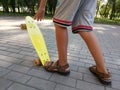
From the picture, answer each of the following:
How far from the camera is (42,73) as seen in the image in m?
1.76

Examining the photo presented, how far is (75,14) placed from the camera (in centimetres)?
163

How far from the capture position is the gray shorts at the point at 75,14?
60.4 inches

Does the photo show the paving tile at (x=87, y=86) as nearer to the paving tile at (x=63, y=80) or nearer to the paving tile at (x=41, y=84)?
the paving tile at (x=63, y=80)

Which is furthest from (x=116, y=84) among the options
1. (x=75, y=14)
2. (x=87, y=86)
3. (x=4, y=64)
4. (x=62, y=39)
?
(x=4, y=64)

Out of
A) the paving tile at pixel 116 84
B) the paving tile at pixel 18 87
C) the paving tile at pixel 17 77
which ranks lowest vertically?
the paving tile at pixel 116 84

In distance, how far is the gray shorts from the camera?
1.53 m

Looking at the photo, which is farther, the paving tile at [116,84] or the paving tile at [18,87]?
the paving tile at [116,84]

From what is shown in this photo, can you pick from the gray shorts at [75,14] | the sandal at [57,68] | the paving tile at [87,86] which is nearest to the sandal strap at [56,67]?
the sandal at [57,68]

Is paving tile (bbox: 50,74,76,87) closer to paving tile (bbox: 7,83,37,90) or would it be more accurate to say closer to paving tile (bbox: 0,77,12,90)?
paving tile (bbox: 7,83,37,90)

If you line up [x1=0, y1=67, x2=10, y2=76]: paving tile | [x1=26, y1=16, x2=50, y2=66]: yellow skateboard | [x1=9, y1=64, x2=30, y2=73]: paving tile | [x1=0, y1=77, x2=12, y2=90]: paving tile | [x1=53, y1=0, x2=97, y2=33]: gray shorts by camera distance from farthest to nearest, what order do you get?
1. [x1=26, y1=16, x2=50, y2=66]: yellow skateboard
2. [x1=9, y1=64, x2=30, y2=73]: paving tile
3. [x1=0, y1=67, x2=10, y2=76]: paving tile
4. [x1=53, y1=0, x2=97, y2=33]: gray shorts
5. [x1=0, y1=77, x2=12, y2=90]: paving tile

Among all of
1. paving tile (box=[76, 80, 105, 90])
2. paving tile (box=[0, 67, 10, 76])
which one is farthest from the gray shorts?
paving tile (box=[0, 67, 10, 76])

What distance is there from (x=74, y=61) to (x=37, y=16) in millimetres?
870

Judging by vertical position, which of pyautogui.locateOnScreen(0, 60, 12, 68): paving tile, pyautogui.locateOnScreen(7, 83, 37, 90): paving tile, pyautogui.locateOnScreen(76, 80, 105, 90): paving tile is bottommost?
pyautogui.locateOnScreen(76, 80, 105, 90): paving tile

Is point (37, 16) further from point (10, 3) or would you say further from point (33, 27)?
point (10, 3)
